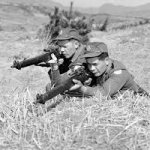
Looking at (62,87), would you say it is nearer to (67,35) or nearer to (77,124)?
(77,124)

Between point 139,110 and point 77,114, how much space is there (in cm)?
58

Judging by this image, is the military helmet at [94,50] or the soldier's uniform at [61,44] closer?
the military helmet at [94,50]

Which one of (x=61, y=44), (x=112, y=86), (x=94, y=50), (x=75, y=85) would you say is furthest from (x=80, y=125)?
(x=61, y=44)

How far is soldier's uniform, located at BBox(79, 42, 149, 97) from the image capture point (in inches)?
166

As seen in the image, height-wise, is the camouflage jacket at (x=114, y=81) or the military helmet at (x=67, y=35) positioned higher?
the military helmet at (x=67, y=35)

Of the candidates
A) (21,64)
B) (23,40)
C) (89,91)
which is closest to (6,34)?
(23,40)

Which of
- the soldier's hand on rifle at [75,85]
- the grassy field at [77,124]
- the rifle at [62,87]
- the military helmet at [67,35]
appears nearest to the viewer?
the grassy field at [77,124]

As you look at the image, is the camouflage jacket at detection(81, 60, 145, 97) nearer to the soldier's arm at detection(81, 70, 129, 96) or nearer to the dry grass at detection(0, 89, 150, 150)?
the soldier's arm at detection(81, 70, 129, 96)

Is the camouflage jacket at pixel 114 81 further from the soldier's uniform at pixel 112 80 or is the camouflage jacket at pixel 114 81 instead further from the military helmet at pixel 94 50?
the military helmet at pixel 94 50

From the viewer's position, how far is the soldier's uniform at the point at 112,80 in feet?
13.8

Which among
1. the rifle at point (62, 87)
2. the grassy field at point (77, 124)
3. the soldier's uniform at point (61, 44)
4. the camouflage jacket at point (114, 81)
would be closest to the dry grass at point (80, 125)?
the grassy field at point (77, 124)

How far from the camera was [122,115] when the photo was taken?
3.23 metres

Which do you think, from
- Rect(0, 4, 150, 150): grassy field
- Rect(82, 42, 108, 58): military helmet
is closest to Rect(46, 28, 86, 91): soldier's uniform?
Rect(82, 42, 108, 58): military helmet

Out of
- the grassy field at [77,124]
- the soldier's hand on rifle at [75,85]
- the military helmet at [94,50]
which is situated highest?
the military helmet at [94,50]
